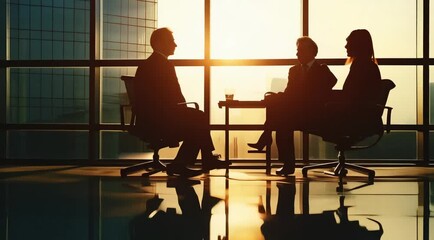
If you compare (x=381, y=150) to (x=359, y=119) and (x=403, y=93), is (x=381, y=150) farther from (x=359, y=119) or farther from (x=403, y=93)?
(x=359, y=119)

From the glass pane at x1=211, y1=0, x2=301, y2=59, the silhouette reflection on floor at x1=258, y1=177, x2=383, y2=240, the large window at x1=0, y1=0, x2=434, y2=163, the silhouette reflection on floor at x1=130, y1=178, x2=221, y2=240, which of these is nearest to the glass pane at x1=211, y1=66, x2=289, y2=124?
the large window at x1=0, y1=0, x2=434, y2=163

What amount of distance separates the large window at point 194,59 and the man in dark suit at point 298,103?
2.76 ft

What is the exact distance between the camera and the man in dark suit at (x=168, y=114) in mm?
4000

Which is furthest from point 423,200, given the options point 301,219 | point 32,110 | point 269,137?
point 32,110

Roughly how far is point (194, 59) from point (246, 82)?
684 mm

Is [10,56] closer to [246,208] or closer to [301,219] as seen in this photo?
[246,208]

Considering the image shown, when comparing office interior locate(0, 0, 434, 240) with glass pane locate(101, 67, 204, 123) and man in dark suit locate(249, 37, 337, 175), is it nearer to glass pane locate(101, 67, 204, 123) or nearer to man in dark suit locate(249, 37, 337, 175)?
glass pane locate(101, 67, 204, 123)

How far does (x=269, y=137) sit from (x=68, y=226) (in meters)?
2.65

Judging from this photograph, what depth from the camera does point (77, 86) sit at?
5648 millimetres

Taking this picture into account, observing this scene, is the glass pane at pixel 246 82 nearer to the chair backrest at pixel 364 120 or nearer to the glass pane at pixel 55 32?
the chair backrest at pixel 364 120

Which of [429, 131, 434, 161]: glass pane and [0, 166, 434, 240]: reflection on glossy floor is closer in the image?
[0, 166, 434, 240]: reflection on glossy floor

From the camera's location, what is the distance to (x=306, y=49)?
4.34m

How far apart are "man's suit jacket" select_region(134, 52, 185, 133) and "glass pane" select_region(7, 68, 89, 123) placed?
180cm

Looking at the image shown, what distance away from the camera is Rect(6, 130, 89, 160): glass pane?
5.61 metres
